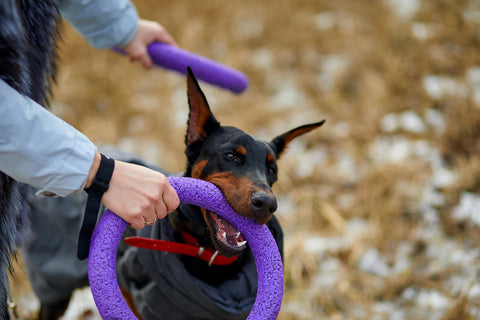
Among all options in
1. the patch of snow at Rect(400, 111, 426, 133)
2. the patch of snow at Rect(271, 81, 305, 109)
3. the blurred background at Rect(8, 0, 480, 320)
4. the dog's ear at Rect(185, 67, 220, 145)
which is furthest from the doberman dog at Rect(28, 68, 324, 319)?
the patch of snow at Rect(271, 81, 305, 109)

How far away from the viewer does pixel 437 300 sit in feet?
7.91

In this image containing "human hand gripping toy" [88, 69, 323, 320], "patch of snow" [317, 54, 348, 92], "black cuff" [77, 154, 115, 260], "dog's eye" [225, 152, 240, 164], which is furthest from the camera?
"patch of snow" [317, 54, 348, 92]

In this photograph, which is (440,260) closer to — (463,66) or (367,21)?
(463,66)

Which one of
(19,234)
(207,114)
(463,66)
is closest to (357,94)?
(463,66)

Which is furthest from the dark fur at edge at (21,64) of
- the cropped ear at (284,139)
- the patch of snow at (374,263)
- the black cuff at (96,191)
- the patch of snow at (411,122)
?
the patch of snow at (411,122)

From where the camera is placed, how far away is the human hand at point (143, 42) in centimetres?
185

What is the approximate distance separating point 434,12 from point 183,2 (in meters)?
3.21

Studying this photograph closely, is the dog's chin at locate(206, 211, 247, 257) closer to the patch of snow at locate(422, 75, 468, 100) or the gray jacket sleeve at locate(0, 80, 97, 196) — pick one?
the gray jacket sleeve at locate(0, 80, 97, 196)

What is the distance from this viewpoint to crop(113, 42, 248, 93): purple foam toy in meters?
1.84

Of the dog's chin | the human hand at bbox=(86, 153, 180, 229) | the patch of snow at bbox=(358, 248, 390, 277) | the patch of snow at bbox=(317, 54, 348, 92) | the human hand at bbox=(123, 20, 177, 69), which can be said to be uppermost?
the patch of snow at bbox=(317, 54, 348, 92)

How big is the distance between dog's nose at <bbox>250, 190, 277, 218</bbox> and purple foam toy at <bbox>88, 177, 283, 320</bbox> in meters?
0.07

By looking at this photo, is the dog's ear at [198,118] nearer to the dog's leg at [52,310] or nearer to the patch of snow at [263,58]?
the dog's leg at [52,310]

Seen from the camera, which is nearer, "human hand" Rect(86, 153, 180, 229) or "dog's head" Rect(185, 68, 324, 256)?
"human hand" Rect(86, 153, 180, 229)

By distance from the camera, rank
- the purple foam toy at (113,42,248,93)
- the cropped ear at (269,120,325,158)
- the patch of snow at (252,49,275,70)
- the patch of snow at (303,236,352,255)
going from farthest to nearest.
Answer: the patch of snow at (252,49,275,70) → the patch of snow at (303,236,352,255) → the purple foam toy at (113,42,248,93) → the cropped ear at (269,120,325,158)
